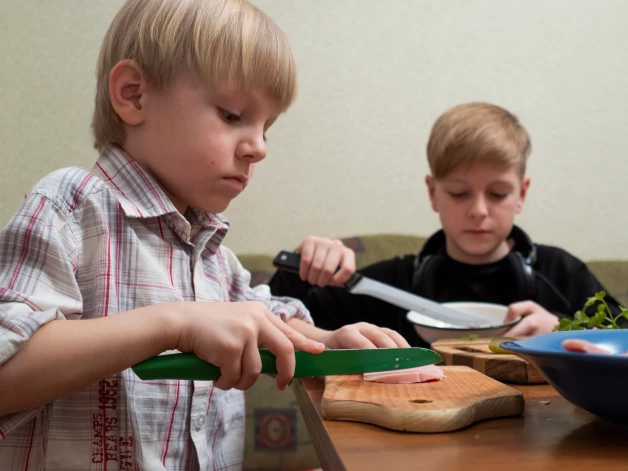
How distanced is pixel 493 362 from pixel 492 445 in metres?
0.28

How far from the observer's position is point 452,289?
4.91ft

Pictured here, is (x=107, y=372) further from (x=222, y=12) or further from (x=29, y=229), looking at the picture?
(x=222, y=12)

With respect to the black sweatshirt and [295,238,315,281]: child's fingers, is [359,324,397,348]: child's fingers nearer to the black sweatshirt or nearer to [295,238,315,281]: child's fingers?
[295,238,315,281]: child's fingers

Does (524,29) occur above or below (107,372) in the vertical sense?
above

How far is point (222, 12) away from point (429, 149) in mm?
853

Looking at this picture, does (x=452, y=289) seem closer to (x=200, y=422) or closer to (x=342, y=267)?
(x=342, y=267)

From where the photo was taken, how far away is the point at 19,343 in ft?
1.71

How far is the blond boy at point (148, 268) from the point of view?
1.79ft

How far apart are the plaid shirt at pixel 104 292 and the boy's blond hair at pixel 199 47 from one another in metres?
0.11

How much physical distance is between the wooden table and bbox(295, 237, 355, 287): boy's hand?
578 mm

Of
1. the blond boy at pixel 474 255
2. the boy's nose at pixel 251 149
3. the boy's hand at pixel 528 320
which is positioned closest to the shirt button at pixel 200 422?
the boy's nose at pixel 251 149

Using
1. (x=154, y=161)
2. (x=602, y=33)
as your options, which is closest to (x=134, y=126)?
(x=154, y=161)

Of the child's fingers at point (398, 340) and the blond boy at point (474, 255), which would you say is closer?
the child's fingers at point (398, 340)

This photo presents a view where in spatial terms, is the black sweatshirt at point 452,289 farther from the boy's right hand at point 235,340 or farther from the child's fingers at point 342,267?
the boy's right hand at point 235,340
